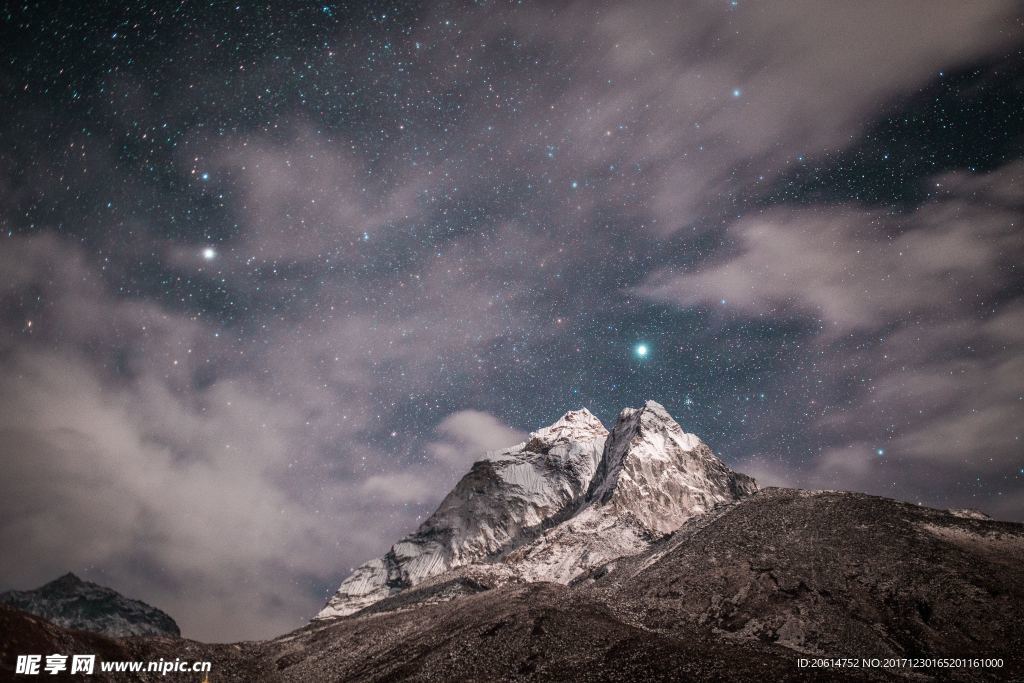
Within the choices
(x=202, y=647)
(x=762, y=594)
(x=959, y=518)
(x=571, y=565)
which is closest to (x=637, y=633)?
(x=762, y=594)

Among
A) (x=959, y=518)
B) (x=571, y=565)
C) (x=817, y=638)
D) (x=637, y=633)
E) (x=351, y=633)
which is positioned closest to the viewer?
(x=817, y=638)

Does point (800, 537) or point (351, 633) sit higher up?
point (800, 537)

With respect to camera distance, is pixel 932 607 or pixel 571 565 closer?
pixel 932 607

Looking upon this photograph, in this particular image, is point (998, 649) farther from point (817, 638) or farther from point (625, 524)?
point (625, 524)

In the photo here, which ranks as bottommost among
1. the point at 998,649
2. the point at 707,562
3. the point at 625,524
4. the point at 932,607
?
the point at 998,649

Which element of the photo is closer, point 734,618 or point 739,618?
point 739,618

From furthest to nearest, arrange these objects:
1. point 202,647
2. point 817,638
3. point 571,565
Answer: point 571,565
point 202,647
point 817,638

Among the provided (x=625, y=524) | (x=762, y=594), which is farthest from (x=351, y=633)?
(x=625, y=524)
